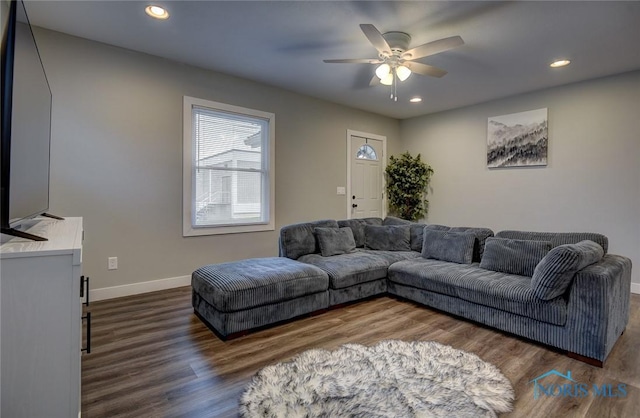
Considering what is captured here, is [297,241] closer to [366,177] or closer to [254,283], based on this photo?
[254,283]

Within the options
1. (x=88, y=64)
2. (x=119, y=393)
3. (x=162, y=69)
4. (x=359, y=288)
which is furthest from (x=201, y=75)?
(x=119, y=393)

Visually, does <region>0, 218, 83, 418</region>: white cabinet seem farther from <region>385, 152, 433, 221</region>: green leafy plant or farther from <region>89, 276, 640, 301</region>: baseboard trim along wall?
<region>385, 152, 433, 221</region>: green leafy plant

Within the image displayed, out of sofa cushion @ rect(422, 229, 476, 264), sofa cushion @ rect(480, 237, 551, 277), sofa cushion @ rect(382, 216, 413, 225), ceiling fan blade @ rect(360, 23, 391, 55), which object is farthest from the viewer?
sofa cushion @ rect(382, 216, 413, 225)

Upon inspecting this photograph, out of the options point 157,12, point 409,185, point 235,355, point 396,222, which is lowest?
point 235,355

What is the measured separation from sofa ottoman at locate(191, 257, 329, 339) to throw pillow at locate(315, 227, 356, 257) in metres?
0.64

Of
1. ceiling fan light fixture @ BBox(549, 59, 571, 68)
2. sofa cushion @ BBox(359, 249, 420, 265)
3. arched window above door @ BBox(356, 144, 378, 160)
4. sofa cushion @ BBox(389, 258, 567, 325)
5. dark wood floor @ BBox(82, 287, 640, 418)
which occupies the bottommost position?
dark wood floor @ BBox(82, 287, 640, 418)

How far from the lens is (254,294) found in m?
2.53

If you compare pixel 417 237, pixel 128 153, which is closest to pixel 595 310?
pixel 417 237

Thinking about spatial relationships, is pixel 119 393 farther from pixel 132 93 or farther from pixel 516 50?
pixel 516 50

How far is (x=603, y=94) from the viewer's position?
13.2 feet

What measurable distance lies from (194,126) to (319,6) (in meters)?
2.11

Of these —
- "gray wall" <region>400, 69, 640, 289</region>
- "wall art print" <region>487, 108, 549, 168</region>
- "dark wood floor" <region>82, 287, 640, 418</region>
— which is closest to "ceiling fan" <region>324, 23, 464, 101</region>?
"dark wood floor" <region>82, 287, 640, 418</region>

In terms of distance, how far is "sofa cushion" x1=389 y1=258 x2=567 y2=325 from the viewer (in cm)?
236

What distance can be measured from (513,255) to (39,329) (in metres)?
3.34
